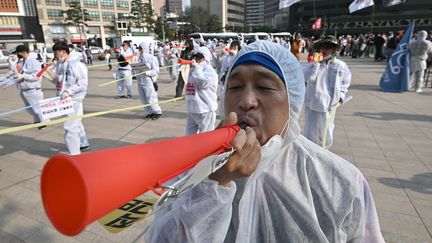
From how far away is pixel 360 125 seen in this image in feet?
24.0

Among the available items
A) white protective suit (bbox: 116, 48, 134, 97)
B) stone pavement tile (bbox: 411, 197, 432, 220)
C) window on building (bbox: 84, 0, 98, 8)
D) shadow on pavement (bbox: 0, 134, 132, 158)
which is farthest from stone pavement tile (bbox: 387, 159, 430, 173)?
window on building (bbox: 84, 0, 98, 8)

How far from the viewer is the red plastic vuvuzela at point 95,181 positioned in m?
0.46

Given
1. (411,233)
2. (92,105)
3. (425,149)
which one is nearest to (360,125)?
(425,149)

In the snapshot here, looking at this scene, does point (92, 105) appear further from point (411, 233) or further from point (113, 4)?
point (113, 4)

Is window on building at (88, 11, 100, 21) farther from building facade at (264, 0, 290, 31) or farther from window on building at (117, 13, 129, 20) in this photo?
building facade at (264, 0, 290, 31)

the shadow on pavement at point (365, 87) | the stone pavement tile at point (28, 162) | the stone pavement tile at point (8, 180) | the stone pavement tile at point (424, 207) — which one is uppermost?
the shadow on pavement at point (365, 87)

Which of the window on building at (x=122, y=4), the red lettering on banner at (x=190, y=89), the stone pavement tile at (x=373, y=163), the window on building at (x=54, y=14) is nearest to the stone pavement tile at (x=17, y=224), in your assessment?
the red lettering on banner at (x=190, y=89)

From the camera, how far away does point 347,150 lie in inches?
222

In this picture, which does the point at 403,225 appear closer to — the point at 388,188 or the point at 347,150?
the point at 388,188

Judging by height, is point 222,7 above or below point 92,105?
above

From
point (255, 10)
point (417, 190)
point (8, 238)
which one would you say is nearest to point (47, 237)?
point (8, 238)

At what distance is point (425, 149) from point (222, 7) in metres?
113

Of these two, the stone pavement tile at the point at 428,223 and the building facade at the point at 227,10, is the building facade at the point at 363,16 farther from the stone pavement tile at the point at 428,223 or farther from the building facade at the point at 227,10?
the stone pavement tile at the point at 428,223

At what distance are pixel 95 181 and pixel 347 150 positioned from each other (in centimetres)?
592
